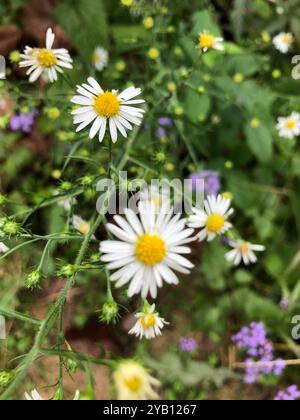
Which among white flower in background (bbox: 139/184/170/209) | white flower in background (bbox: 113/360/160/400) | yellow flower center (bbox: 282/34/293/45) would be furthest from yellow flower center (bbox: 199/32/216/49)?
white flower in background (bbox: 113/360/160/400)

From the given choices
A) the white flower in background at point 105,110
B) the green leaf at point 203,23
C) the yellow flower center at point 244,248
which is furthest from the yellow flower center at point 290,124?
the white flower in background at point 105,110

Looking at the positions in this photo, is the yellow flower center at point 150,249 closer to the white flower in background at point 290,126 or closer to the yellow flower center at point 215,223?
the yellow flower center at point 215,223

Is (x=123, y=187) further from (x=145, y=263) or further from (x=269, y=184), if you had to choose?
(x=269, y=184)

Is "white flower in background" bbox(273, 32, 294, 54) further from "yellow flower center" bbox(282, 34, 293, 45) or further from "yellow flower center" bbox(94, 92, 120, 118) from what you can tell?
"yellow flower center" bbox(94, 92, 120, 118)

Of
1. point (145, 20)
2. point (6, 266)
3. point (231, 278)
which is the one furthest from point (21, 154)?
point (231, 278)

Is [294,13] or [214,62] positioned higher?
[294,13]

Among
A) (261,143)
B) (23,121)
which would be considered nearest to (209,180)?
(261,143)

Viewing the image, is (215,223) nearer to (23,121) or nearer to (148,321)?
(148,321)
